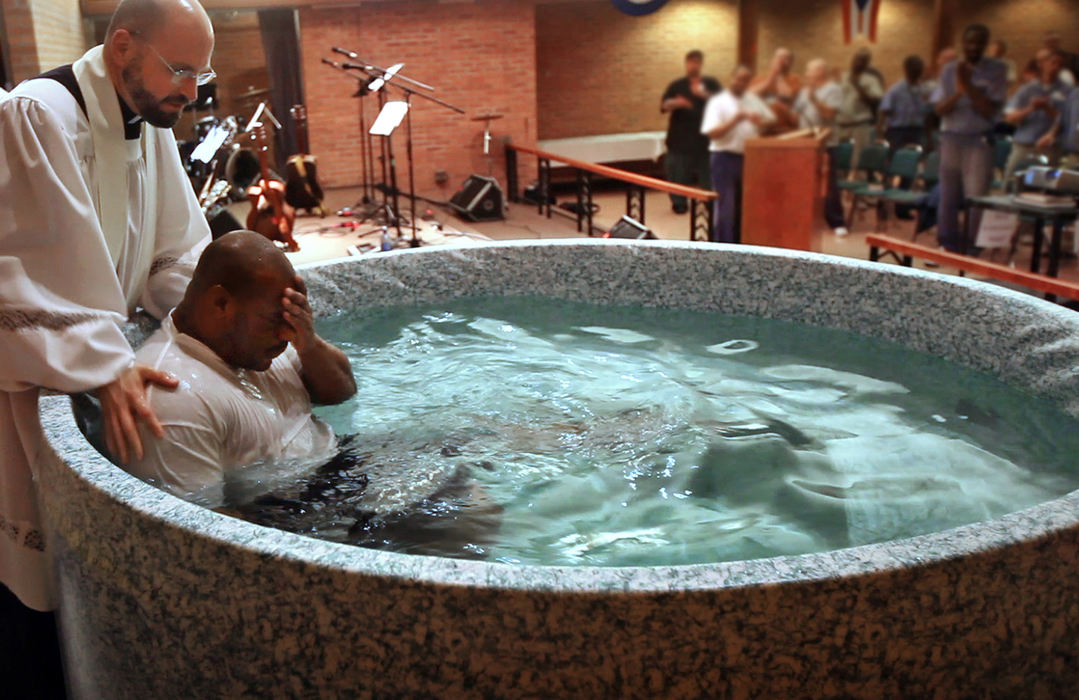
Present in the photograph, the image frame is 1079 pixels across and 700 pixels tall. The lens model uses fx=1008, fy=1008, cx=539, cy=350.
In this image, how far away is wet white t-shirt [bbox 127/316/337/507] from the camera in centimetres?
193

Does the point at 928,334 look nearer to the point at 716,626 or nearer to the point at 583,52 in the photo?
the point at 716,626

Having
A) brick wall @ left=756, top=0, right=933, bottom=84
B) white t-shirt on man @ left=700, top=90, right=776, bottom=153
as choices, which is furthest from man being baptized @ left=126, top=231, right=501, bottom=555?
brick wall @ left=756, top=0, right=933, bottom=84

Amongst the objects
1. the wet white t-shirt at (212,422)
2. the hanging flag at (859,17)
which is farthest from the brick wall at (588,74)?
the hanging flag at (859,17)

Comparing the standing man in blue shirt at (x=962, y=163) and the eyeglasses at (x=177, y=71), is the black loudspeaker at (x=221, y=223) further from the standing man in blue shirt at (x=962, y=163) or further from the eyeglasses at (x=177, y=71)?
the standing man in blue shirt at (x=962, y=163)

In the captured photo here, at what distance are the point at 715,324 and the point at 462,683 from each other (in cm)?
244

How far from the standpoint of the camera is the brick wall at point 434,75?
11.1 m

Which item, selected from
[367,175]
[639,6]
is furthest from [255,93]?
[639,6]

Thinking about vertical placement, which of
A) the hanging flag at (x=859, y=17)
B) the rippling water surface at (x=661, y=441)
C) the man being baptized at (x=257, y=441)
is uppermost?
the hanging flag at (x=859, y=17)

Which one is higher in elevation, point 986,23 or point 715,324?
point 986,23

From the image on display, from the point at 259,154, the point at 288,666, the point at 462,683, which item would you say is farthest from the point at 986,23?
the point at 259,154

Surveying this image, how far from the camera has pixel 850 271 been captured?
3.32 meters

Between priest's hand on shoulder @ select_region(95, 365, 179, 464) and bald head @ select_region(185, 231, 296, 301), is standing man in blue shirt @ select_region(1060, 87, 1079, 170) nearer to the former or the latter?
bald head @ select_region(185, 231, 296, 301)

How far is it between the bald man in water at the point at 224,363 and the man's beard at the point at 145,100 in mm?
315

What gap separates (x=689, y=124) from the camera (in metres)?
3.37
